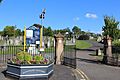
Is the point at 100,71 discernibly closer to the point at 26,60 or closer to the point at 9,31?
the point at 26,60

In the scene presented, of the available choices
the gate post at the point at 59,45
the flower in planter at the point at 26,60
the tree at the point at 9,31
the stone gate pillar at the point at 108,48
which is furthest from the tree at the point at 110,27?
the tree at the point at 9,31

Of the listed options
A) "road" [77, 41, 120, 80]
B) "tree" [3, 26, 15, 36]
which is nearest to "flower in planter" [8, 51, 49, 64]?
"road" [77, 41, 120, 80]

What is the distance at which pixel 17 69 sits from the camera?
13.1 m

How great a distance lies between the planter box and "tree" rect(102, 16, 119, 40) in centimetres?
3882

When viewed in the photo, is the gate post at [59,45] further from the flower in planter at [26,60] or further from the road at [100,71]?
the flower in planter at [26,60]

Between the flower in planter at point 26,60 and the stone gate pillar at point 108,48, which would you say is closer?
the flower in planter at point 26,60

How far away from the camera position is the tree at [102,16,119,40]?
169ft

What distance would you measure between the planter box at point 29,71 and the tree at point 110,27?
3882cm

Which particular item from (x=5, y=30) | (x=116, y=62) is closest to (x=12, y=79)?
(x=116, y=62)

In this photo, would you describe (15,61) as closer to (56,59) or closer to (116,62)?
(56,59)

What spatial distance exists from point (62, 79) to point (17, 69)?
6.62 feet

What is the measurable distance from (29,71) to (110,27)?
131ft

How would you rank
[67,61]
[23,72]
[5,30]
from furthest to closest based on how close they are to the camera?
[5,30], [67,61], [23,72]

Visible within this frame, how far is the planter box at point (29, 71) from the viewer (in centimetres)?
1294
